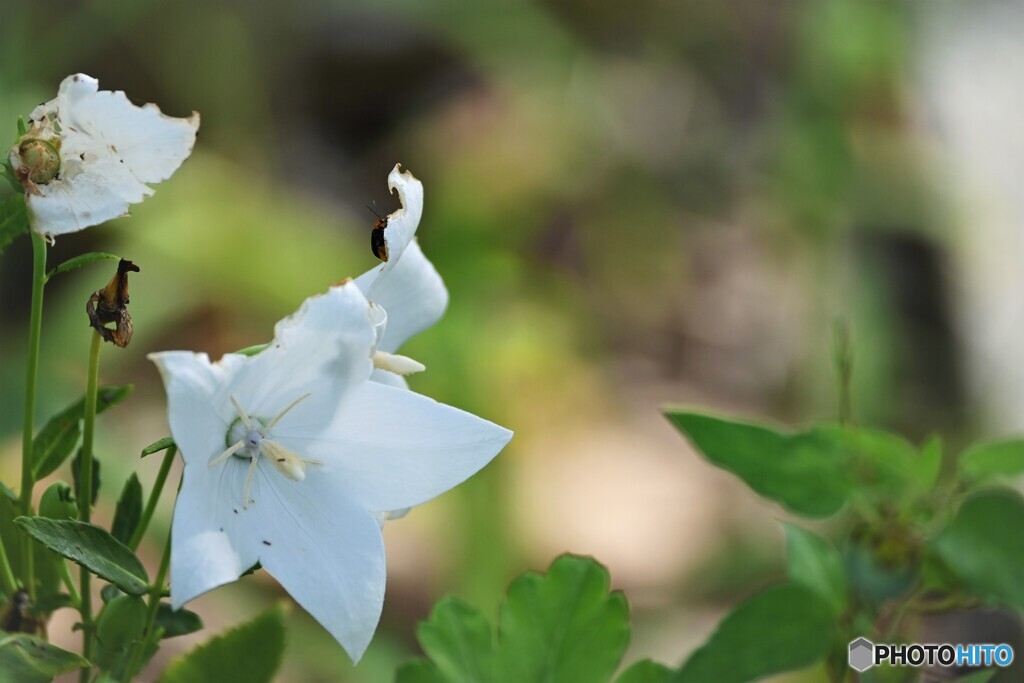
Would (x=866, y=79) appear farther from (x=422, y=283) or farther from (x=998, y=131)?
(x=422, y=283)

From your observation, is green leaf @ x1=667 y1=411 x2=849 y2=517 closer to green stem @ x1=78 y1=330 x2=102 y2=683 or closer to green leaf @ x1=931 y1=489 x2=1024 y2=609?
green leaf @ x1=931 y1=489 x2=1024 y2=609

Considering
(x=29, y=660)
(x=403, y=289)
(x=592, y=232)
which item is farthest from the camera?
(x=592, y=232)

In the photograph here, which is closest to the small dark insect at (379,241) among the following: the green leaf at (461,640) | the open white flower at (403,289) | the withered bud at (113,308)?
the open white flower at (403,289)

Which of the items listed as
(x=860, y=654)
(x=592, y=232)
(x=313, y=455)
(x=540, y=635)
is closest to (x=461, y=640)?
(x=540, y=635)

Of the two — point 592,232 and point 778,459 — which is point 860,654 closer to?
point 778,459

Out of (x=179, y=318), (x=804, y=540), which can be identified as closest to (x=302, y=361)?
(x=804, y=540)

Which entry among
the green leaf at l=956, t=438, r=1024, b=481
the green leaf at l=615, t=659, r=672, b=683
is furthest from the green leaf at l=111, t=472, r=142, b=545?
the green leaf at l=956, t=438, r=1024, b=481
